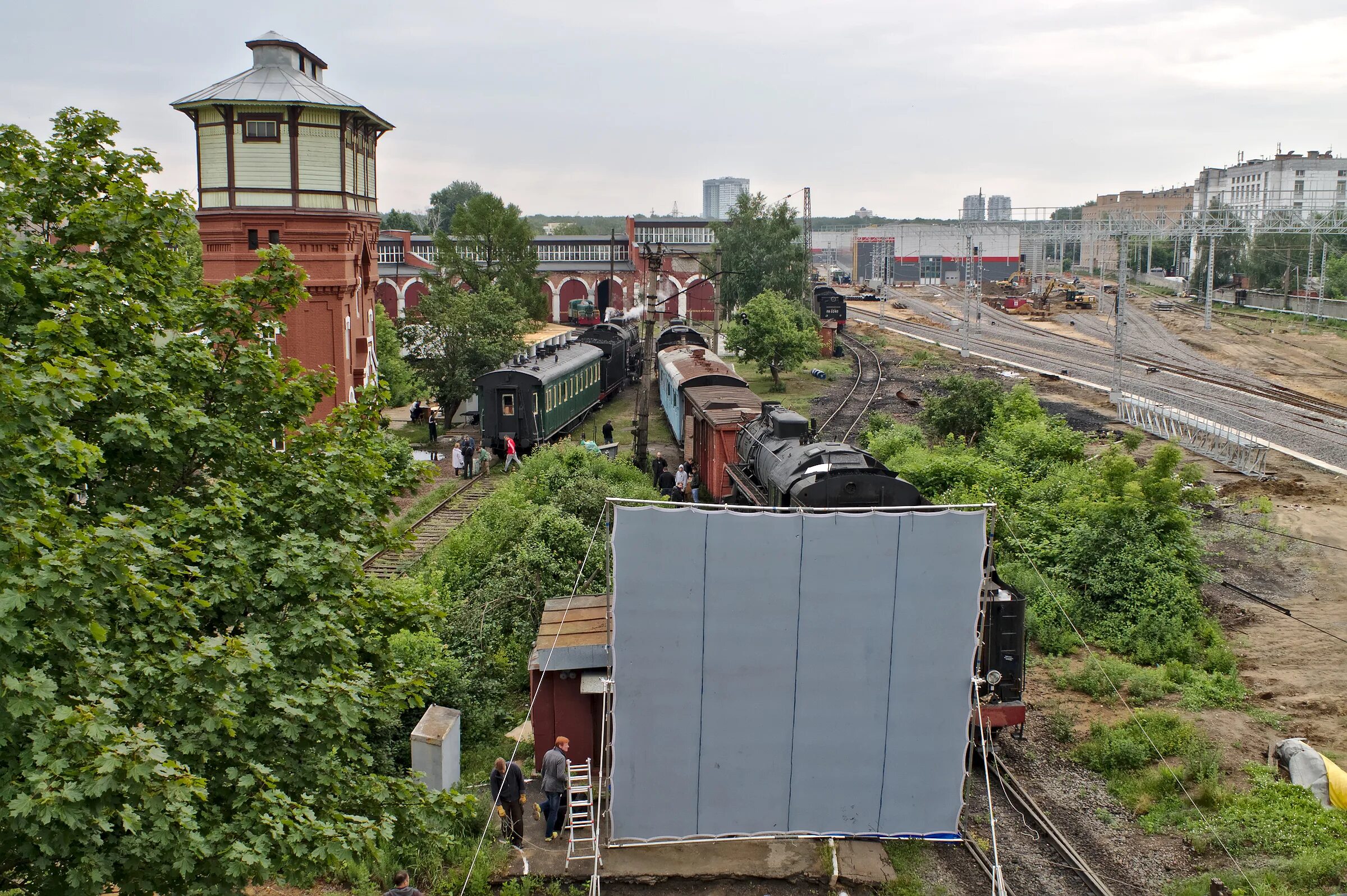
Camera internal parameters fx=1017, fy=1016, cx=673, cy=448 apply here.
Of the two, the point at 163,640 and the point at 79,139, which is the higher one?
the point at 79,139

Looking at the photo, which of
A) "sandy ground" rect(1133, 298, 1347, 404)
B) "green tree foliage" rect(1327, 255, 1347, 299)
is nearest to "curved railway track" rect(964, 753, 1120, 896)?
"sandy ground" rect(1133, 298, 1347, 404)

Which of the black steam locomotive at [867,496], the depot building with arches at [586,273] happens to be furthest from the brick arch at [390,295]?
the black steam locomotive at [867,496]

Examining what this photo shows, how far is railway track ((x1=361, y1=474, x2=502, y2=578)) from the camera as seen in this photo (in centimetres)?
1981

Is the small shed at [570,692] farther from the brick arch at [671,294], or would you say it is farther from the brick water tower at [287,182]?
the brick arch at [671,294]

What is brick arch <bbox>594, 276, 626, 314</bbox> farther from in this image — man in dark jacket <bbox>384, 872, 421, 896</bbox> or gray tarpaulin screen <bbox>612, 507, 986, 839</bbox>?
man in dark jacket <bbox>384, 872, 421, 896</bbox>

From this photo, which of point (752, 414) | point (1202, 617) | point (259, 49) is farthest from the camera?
point (259, 49)

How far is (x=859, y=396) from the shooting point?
40.4m

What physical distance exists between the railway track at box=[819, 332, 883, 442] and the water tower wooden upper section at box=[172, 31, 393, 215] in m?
16.1

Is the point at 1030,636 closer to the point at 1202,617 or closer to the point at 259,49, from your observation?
the point at 1202,617

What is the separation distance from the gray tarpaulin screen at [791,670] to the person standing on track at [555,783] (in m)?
0.88

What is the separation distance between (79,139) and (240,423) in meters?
2.53

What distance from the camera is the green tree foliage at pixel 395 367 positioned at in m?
33.6

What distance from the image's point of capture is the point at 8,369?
5.67 m

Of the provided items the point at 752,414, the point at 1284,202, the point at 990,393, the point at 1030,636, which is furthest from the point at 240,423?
the point at 1284,202
